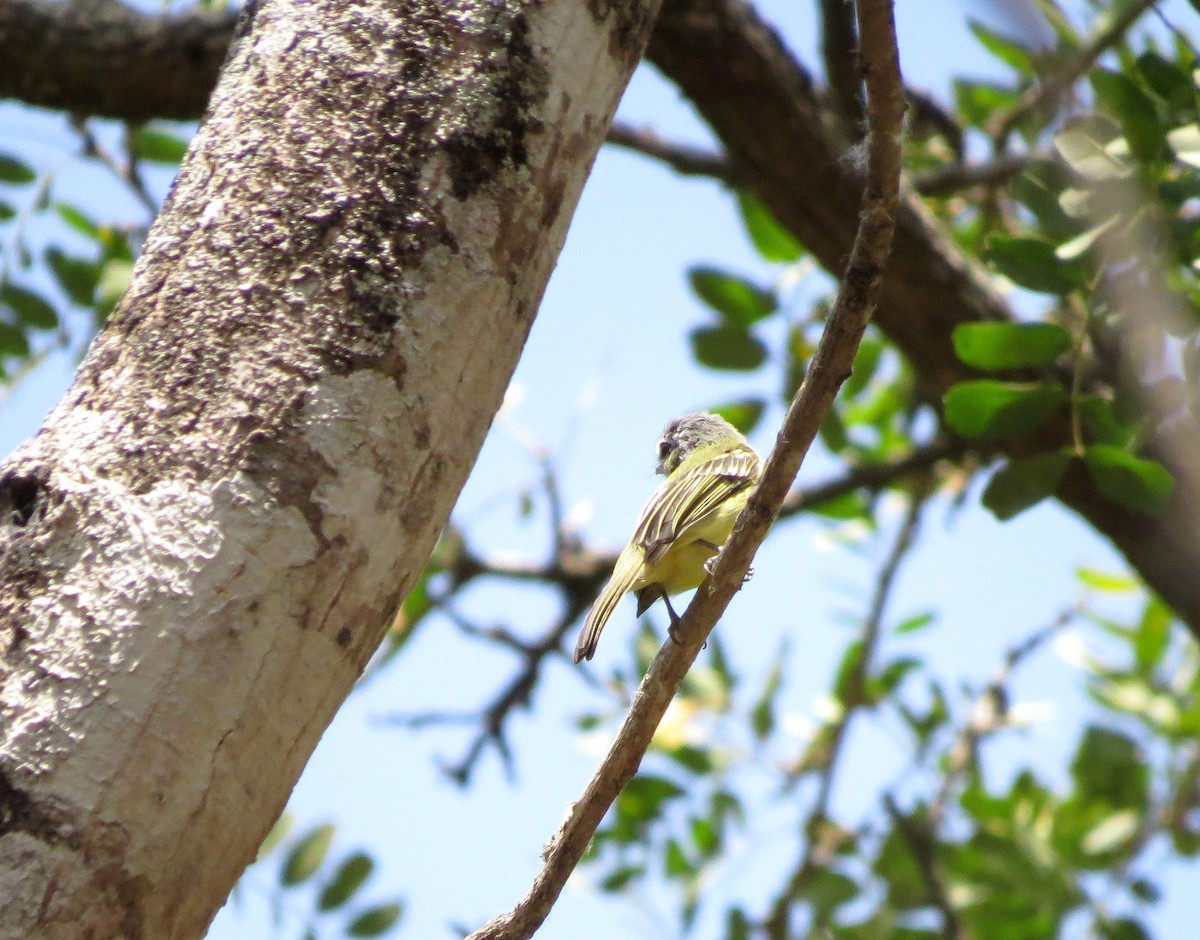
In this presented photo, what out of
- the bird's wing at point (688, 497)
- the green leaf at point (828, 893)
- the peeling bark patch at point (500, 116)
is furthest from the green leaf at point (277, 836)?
the peeling bark patch at point (500, 116)

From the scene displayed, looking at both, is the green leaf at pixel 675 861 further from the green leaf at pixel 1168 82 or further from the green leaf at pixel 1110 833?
the green leaf at pixel 1168 82

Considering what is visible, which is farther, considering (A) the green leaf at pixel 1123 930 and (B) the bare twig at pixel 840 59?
(A) the green leaf at pixel 1123 930

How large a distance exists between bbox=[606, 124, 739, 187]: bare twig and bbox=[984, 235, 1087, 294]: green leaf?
75.3 inches

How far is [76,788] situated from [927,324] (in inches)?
140

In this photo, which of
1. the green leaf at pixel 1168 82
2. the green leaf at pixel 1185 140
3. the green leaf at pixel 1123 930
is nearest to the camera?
the green leaf at pixel 1185 140

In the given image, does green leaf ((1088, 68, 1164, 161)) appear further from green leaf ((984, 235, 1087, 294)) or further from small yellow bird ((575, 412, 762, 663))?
small yellow bird ((575, 412, 762, 663))

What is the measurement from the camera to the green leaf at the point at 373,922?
4398 millimetres

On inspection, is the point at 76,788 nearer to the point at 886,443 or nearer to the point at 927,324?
the point at 927,324

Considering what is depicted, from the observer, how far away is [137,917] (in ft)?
5.50

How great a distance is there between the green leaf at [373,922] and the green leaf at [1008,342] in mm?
2739

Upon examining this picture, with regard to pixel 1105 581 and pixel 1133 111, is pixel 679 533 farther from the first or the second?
pixel 1105 581

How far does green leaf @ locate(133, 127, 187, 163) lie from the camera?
16.9 feet

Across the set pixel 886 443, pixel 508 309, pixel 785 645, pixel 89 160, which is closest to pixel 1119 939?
pixel 785 645

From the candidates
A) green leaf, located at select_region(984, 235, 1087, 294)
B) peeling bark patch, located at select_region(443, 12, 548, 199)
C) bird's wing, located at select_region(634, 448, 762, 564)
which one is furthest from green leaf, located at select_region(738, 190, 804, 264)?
peeling bark patch, located at select_region(443, 12, 548, 199)
